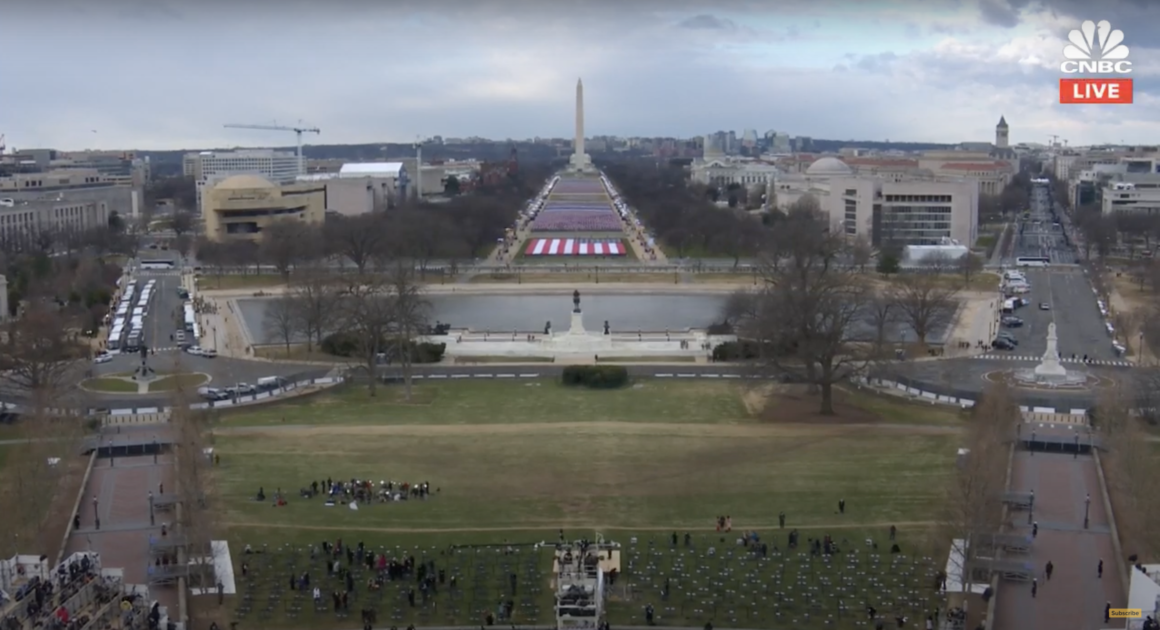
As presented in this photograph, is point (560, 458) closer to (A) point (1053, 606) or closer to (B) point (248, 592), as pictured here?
(B) point (248, 592)

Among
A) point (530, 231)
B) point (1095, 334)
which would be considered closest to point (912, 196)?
point (530, 231)

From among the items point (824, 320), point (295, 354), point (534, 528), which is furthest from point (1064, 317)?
point (534, 528)

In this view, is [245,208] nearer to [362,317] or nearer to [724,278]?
[724,278]

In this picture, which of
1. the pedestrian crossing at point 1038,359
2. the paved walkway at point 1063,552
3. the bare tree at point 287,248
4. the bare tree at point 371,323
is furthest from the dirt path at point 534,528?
the bare tree at point 287,248

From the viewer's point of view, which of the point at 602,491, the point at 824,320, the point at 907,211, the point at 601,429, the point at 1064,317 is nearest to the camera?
the point at 602,491

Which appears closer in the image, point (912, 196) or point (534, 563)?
point (534, 563)

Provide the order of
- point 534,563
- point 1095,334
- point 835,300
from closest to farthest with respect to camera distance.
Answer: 1. point 534,563
2. point 835,300
3. point 1095,334
